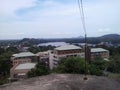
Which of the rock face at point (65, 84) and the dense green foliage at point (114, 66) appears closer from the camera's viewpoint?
the rock face at point (65, 84)

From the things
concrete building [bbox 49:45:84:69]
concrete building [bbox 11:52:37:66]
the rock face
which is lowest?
concrete building [bbox 11:52:37:66]

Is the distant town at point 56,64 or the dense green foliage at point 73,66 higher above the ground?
the dense green foliage at point 73,66

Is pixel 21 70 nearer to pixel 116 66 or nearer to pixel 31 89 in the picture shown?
pixel 116 66

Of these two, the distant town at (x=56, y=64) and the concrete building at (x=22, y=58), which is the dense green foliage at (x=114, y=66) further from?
the concrete building at (x=22, y=58)

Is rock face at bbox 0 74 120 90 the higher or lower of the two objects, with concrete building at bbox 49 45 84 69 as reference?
higher

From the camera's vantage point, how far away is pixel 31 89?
11.0 feet

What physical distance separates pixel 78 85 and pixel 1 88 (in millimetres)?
1182

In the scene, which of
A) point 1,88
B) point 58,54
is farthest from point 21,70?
point 1,88

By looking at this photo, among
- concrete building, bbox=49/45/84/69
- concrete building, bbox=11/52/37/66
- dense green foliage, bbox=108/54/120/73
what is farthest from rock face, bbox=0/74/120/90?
concrete building, bbox=11/52/37/66

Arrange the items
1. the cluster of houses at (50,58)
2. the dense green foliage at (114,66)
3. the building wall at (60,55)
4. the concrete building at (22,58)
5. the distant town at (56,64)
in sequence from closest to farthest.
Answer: the distant town at (56,64) < the dense green foliage at (114,66) < the cluster of houses at (50,58) < the building wall at (60,55) < the concrete building at (22,58)

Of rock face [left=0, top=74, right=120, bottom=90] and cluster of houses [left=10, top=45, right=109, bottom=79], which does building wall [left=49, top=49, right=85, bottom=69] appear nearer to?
cluster of houses [left=10, top=45, right=109, bottom=79]

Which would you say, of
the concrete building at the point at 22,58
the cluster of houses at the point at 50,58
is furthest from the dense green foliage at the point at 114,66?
the concrete building at the point at 22,58

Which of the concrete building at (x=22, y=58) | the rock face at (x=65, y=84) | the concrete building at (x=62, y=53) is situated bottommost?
the concrete building at (x=22, y=58)

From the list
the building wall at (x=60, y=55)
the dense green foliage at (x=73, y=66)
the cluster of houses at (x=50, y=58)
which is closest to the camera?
the dense green foliage at (x=73, y=66)
